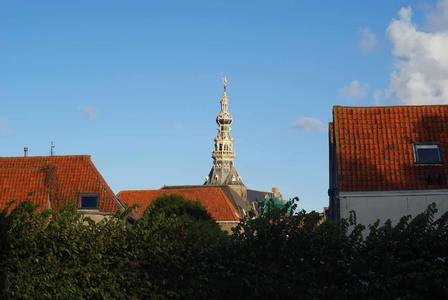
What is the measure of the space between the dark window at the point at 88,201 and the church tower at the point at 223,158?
136 metres

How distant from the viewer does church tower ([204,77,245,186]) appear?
7013 inches

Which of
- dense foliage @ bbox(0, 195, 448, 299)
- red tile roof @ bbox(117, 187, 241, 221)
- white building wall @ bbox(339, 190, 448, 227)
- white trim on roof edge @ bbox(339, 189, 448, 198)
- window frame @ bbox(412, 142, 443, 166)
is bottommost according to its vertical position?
dense foliage @ bbox(0, 195, 448, 299)

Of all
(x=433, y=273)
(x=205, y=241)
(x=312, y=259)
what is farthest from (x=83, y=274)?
(x=433, y=273)

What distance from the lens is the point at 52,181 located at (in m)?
33.7

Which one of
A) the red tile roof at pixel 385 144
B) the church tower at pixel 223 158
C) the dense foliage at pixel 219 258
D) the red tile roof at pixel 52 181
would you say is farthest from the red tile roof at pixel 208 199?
the church tower at pixel 223 158

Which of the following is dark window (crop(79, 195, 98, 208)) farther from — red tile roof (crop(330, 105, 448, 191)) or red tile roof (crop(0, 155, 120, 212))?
red tile roof (crop(330, 105, 448, 191))

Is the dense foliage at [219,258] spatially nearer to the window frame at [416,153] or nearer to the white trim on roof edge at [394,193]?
the white trim on roof edge at [394,193]

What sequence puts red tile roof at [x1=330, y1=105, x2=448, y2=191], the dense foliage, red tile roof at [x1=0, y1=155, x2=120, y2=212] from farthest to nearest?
red tile roof at [x1=0, y1=155, x2=120, y2=212] → red tile roof at [x1=330, y1=105, x2=448, y2=191] → the dense foliage

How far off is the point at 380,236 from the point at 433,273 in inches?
72.1

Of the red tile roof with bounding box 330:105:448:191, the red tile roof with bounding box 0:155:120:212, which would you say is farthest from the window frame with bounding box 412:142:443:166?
the red tile roof with bounding box 0:155:120:212

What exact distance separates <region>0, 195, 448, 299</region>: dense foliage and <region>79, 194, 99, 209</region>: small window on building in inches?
768

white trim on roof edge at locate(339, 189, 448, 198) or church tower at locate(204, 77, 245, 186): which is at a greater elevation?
church tower at locate(204, 77, 245, 186)

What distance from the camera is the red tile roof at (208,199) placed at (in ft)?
233

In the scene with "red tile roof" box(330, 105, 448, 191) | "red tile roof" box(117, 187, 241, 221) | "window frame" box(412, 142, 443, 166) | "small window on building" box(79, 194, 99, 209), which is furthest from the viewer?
"red tile roof" box(117, 187, 241, 221)
